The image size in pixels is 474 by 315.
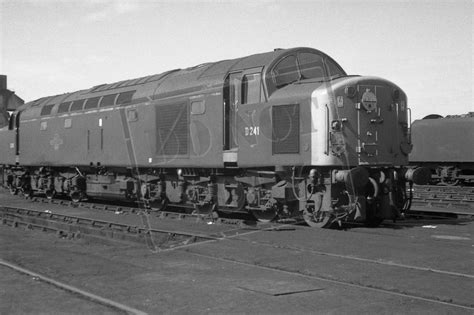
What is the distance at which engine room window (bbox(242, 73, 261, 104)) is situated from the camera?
13.9 m

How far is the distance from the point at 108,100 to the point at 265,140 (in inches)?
315

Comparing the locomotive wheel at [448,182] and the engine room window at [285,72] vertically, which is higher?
the engine room window at [285,72]

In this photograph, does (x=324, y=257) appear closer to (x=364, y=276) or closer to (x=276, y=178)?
(x=364, y=276)

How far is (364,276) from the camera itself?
789cm

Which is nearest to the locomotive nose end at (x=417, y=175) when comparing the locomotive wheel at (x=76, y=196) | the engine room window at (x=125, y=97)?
the engine room window at (x=125, y=97)

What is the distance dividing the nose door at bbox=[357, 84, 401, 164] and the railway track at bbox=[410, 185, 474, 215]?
4446mm

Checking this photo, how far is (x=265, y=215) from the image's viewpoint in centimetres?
1444

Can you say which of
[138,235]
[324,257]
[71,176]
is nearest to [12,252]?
[138,235]

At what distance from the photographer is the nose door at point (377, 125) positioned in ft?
42.5

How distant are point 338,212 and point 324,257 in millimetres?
3487

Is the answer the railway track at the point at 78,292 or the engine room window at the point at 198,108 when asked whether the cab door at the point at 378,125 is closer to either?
the engine room window at the point at 198,108

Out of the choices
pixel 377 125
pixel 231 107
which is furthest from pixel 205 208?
pixel 377 125

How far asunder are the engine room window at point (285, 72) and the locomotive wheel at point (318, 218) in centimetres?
312

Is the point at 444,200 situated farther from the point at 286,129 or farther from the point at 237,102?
the point at 237,102
